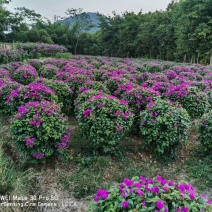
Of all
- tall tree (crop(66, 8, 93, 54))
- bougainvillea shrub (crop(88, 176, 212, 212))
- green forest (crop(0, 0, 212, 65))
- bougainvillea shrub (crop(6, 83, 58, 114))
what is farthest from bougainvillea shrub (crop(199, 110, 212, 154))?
tall tree (crop(66, 8, 93, 54))

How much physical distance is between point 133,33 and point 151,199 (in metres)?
35.1

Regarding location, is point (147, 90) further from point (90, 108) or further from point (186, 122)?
point (90, 108)

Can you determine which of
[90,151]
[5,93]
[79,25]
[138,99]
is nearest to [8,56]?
[5,93]

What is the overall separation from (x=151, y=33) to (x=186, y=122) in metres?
29.1

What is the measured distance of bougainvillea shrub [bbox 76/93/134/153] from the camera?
133 inches

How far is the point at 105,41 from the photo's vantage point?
36969 mm

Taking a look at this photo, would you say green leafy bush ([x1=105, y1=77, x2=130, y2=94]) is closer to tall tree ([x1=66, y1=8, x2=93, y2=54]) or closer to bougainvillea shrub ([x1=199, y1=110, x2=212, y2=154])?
bougainvillea shrub ([x1=199, y1=110, x2=212, y2=154])

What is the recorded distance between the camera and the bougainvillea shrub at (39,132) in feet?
10.3

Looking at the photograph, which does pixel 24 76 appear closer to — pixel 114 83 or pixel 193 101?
pixel 114 83

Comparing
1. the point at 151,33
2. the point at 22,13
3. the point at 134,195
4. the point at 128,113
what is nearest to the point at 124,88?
the point at 128,113

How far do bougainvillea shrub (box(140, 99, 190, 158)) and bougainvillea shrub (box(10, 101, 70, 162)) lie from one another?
4.51 feet

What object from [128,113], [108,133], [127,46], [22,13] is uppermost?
[22,13]

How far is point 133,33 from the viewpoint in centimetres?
3438

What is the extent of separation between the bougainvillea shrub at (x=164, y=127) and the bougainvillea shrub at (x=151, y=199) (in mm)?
1729
